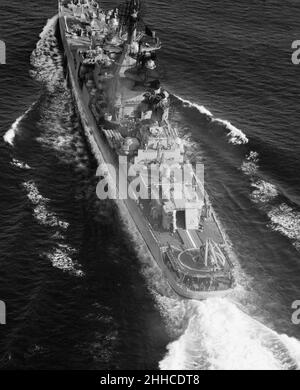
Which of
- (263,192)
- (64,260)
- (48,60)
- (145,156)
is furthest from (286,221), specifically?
(48,60)

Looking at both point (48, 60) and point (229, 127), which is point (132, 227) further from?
point (48, 60)

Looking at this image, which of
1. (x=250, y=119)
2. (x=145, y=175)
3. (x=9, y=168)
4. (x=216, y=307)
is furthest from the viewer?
(x=250, y=119)

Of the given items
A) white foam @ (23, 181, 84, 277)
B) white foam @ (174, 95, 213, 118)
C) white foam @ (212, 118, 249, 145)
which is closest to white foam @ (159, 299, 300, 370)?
white foam @ (23, 181, 84, 277)

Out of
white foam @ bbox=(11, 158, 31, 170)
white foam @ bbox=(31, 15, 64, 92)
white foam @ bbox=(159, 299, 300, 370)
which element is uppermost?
white foam @ bbox=(31, 15, 64, 92)

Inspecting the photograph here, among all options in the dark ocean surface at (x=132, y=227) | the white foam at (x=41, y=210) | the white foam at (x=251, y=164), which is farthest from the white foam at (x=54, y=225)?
the white foam at (x=251, y=164)

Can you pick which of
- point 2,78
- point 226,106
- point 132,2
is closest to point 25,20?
point 2,78

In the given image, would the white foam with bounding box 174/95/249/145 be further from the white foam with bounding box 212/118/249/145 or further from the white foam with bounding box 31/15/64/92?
the white foam with bounding box 31/15/64/92

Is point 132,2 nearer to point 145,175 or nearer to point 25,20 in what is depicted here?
point 145,175
